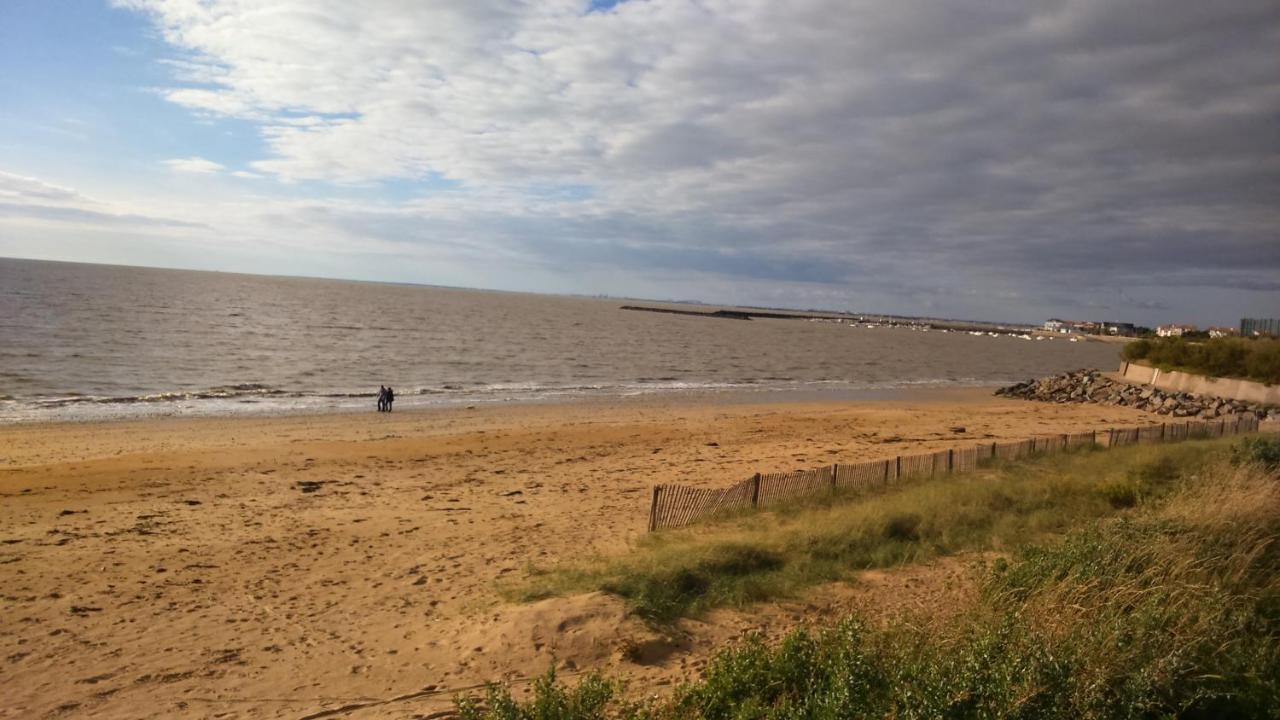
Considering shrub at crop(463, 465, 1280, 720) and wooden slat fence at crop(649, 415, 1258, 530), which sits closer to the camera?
shrub at crop(463, 465, 1280, 720)

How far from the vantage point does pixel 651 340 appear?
296 ft

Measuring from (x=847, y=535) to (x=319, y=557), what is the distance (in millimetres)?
8632

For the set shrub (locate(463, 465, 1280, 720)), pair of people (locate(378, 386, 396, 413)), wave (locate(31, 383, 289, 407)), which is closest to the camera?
shrub (locate(463, 465, 1280, 720))

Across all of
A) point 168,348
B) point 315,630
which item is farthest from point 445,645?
point 168,348

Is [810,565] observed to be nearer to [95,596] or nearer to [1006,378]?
[95,596]

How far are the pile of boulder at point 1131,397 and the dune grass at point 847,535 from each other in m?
24.4

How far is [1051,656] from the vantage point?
20.1ft

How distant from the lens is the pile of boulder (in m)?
36.9

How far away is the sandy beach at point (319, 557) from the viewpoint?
8.37 metres

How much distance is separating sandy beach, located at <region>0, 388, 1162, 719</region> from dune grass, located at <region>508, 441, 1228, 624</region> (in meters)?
0.62

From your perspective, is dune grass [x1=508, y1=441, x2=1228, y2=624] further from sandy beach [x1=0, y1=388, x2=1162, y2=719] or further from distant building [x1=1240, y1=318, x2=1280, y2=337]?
distant building [x1=1240, y1=318, x2=1280, y2=337]

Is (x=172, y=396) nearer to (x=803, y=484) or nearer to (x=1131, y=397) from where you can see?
(x=803, y=484)

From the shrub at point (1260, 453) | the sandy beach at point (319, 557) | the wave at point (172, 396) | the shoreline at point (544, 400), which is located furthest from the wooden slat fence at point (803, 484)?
the wave at point (172, 396)

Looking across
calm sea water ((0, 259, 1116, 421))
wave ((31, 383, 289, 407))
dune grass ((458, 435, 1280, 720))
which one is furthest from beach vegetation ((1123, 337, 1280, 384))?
wave ((31, 383, 289, 407))
